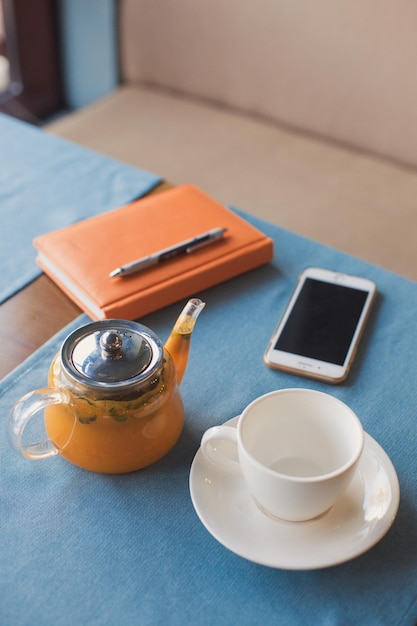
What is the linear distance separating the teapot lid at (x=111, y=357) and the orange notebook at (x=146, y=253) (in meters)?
0.16

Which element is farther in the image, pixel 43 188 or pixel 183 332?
pixel 43 188

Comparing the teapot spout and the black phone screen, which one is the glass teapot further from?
the black phone screen

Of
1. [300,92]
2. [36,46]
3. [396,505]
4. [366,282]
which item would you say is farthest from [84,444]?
[36,46]

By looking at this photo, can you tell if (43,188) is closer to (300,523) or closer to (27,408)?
(27,408)

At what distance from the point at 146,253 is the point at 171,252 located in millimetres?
31

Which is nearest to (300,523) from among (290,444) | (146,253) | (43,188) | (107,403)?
(290,444)

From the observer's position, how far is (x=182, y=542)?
560 mm

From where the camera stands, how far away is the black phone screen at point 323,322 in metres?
0.74

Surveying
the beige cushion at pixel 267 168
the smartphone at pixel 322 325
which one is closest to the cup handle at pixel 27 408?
the smartphone at pixel 322 325

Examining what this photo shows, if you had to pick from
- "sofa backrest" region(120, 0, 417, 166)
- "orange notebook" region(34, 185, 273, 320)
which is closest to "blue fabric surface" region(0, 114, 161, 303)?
"orange notebook" region(34, 185, 273, 320)

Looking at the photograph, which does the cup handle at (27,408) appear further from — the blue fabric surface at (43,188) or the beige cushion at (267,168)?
the beige cushion at (267,168)

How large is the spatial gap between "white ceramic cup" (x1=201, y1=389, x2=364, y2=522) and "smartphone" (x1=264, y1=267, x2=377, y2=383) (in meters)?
0.13

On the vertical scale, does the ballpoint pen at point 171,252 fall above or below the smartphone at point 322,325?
above

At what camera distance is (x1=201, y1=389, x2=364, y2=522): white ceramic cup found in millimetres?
526
